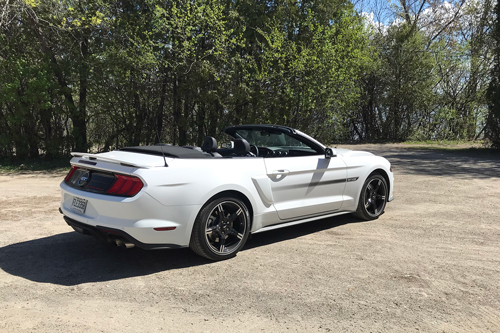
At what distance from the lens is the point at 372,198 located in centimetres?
637

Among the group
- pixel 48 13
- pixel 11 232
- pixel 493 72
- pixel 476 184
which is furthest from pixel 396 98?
pixel 11 232

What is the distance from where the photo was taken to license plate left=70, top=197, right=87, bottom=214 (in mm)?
4301

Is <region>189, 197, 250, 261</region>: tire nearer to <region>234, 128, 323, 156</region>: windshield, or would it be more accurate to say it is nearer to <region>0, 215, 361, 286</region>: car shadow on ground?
<region>0, 215, 361, 286</region>: car shadow on ground

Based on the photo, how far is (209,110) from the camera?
48.3 ft

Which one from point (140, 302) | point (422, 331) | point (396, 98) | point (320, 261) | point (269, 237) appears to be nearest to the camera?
point (422, 331)

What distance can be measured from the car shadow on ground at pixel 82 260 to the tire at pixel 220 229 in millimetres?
198

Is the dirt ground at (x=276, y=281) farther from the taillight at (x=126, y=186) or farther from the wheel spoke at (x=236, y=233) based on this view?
the taillight at (x=126, y=186)

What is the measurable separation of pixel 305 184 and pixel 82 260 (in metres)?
2.73

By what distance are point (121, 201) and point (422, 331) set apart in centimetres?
277

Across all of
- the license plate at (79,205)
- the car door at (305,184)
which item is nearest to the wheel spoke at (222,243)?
the car door at (305,184)

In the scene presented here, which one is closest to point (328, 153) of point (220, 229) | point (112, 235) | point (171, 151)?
point (220, 229)

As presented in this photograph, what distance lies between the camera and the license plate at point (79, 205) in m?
4.30

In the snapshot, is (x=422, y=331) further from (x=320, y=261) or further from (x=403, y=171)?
(x=403, y=171)

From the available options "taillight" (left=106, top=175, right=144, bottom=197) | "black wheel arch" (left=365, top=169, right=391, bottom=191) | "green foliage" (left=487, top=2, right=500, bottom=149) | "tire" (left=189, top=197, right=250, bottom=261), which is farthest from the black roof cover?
"green foliage" (left=487, top=2, right=500, bottom=149)
